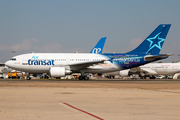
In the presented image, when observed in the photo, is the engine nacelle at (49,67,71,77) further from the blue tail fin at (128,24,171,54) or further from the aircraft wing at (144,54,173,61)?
the aircraft wing at (144,54,173,61)

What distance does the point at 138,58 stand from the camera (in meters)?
42.4

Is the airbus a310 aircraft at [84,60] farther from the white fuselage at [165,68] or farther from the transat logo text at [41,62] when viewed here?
the white fuselage at [165,68]

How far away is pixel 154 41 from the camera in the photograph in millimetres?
43719

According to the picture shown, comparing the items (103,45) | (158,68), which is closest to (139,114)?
(103,45)

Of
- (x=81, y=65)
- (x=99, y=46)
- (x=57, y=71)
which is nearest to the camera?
(x=57, y=71)

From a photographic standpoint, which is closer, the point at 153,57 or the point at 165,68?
the point at 153,57

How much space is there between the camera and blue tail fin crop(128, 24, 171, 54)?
4359cm

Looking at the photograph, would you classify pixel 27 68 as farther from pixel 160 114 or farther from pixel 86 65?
pixel 160 114

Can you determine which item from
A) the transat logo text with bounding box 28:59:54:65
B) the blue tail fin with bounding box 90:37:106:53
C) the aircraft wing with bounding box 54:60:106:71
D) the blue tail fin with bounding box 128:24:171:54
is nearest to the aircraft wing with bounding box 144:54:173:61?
the blue tail fin with bounding box 128:24:171:54

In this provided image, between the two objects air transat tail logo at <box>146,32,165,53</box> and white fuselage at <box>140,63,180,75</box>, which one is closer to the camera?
air transat tail logo at <box>146,32,165,53</box>

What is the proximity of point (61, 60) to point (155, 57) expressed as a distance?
Answer: 47.0 ft

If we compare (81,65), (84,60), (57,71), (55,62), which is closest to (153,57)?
(84,60)

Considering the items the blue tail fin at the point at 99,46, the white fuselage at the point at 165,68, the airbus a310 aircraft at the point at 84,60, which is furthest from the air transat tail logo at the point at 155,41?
the white fuselage at the point at 165,68

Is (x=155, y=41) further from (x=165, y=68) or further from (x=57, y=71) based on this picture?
(x=165, y=68)
